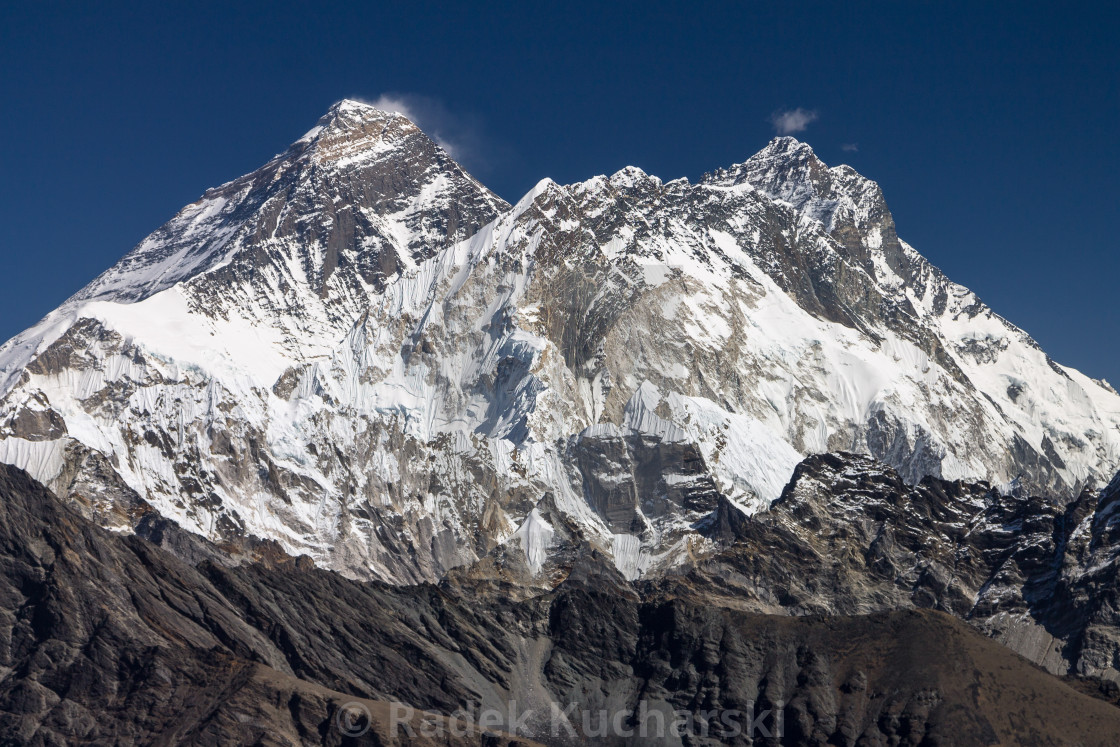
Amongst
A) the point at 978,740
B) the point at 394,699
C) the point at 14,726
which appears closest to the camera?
the point at 14,726

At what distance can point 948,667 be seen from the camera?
196 meters

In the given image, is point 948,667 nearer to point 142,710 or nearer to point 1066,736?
point 1066,736

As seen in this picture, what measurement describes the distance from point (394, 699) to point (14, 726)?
42.5 m

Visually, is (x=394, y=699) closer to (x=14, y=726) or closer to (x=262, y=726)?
(x=262, y=726)

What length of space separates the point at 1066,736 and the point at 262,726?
7894cm

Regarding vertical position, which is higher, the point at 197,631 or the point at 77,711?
the point at 197,631

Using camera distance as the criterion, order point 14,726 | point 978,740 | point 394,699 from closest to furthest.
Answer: point 14,726 < point 978,740 < point 394,699

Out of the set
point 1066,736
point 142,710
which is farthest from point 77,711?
point 1066,736

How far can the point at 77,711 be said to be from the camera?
17350 cm

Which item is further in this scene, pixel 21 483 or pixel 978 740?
pixel 21 483

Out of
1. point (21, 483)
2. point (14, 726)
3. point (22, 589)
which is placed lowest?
point (14, 726)

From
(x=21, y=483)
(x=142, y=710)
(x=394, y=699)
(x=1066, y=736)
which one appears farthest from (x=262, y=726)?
(x=1066, y=736)

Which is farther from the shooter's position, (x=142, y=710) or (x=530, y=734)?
(x=530, y=734)

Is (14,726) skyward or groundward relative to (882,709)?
groundward
